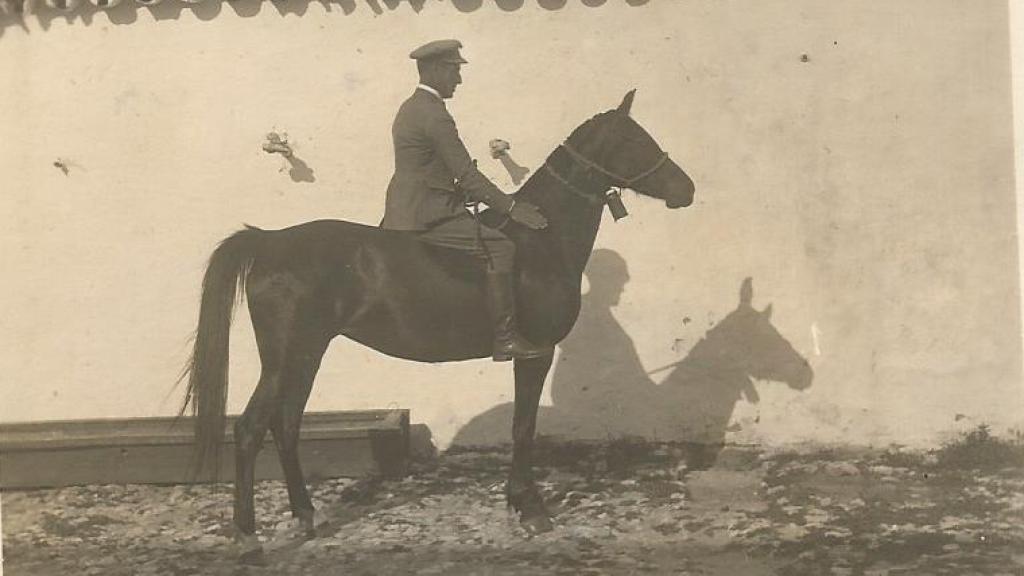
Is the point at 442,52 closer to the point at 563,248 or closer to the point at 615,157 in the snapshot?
the point at 615,157

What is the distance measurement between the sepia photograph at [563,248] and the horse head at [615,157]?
0.05 feet

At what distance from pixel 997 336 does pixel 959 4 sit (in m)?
1.56

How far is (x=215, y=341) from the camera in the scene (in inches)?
151

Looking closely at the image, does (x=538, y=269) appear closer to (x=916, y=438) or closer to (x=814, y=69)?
(x=814, y=69)

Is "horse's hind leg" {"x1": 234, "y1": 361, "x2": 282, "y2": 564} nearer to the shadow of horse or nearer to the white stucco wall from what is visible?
the white stucco wall

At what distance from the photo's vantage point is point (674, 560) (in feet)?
12.5

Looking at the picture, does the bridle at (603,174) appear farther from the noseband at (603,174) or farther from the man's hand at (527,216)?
the man's hand at (527,216)

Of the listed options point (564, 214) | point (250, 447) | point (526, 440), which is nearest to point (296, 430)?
point (250, 447)

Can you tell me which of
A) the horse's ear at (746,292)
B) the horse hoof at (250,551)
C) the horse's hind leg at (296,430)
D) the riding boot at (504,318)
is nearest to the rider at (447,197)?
the riding boot at (504,318)

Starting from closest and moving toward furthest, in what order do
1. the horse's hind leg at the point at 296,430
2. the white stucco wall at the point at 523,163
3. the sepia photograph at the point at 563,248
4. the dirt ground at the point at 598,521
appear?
the dirt ground at the point at 598,521, the horse's hind leg at the point at 296,430, the sepia photograph at the point at 563,248, the white stucco wall at the point at 523,163

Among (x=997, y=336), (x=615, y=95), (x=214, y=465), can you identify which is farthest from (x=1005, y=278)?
(x=214, y=465)

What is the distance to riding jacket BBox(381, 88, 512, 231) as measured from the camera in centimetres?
397

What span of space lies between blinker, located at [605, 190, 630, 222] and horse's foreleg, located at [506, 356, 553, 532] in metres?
0.72

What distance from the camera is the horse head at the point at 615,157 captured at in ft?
13.5
